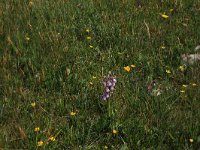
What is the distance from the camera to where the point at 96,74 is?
14.4ft

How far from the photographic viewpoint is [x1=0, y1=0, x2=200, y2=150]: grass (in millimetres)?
3676

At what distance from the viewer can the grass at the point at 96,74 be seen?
12.1 feet

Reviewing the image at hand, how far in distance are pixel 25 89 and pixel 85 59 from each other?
815mm

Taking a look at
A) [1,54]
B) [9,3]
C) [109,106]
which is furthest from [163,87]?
[9,3]

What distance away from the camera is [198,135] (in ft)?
12.0

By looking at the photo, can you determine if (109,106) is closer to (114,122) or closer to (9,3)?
(114,122)

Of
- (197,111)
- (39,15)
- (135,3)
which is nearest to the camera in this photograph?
(197,111)

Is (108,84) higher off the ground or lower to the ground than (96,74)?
higher

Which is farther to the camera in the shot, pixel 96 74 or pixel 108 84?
pixel 96 74

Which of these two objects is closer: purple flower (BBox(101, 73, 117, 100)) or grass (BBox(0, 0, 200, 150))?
grass (BBox(0, 0, 200, 150))

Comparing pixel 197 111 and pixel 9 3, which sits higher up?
pixel 9 3

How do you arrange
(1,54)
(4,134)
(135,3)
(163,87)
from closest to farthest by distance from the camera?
(4,134), (163,87), (1,54), (135,3)

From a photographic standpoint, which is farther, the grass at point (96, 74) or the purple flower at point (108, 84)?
the purple flower at point (108, 84)

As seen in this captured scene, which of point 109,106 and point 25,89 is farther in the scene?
point 25,89
